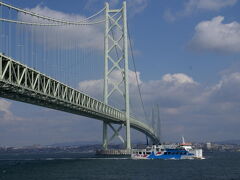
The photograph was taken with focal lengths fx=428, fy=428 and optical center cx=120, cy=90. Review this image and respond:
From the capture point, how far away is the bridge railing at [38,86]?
A: 3937 centimetres

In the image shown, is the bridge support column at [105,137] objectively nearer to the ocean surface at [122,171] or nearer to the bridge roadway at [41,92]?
the bridge roadway at [41,92]

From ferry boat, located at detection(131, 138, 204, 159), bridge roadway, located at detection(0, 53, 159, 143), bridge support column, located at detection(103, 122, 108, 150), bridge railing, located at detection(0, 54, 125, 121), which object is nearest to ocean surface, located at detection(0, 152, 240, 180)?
bridge roadway, located at detection(0, 53, 159, 143)

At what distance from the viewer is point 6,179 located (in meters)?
39.0

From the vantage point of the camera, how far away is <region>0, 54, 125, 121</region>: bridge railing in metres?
39.4

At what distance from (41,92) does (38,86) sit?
0.80 m

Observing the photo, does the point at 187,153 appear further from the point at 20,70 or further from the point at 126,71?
the point at 20,70

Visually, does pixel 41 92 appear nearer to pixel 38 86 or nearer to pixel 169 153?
pixel 38 86

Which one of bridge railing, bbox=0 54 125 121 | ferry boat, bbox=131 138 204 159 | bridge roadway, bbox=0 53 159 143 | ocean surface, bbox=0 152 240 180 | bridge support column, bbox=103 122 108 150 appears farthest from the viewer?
bridge support column, bbox=103 122 108 150

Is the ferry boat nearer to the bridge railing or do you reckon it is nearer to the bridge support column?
the bridge support column

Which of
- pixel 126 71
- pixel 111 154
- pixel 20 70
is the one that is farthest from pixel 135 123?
pixel 20 70

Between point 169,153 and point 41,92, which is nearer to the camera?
point 41,92

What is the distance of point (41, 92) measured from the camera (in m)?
46.5

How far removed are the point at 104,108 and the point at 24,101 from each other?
88.6ft

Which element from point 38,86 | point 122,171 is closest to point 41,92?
point 38,86
